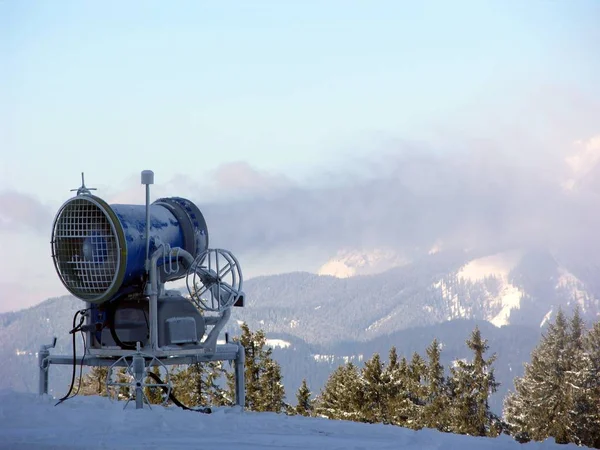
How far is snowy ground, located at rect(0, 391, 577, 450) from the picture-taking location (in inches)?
473

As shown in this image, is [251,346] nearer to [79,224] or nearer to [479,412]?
[479,412]

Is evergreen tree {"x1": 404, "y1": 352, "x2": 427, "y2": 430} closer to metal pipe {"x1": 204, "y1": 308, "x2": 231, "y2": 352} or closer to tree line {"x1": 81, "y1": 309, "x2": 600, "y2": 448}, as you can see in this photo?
tree line {"x1": 81, "y1": 309, "x2": 600, "y2": 448}

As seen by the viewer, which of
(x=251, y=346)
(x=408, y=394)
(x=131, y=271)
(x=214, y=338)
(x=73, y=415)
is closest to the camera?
(x=73, y=415)

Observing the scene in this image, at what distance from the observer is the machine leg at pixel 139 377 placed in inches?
625

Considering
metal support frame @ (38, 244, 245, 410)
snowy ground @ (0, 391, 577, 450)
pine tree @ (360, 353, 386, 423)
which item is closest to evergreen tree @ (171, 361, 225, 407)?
pine tree @ (360, 353, 386, 423)

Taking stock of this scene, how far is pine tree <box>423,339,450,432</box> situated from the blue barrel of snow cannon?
5061 cm

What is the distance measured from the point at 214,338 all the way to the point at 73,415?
447cm

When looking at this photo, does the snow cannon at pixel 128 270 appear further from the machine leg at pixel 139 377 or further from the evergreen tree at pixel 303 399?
the evergreen tree at pixel 303 399

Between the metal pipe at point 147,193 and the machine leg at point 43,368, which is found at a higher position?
the metal pipe at point 147,193

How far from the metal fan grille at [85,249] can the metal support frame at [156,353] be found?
76 centimetres

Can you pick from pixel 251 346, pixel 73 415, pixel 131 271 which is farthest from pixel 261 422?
pixel 251 346

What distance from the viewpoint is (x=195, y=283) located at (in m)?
18.3

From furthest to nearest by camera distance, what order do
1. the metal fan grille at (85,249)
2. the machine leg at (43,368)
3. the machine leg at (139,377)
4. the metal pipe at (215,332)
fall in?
1. the machine leg at (43,368)
2. the metal pipe at (215,332)
3. the metal fan grille at (85,249)
4. the machine leg at (139,377)

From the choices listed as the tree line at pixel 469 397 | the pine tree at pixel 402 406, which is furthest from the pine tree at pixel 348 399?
the pine tree at pixel 402 406
